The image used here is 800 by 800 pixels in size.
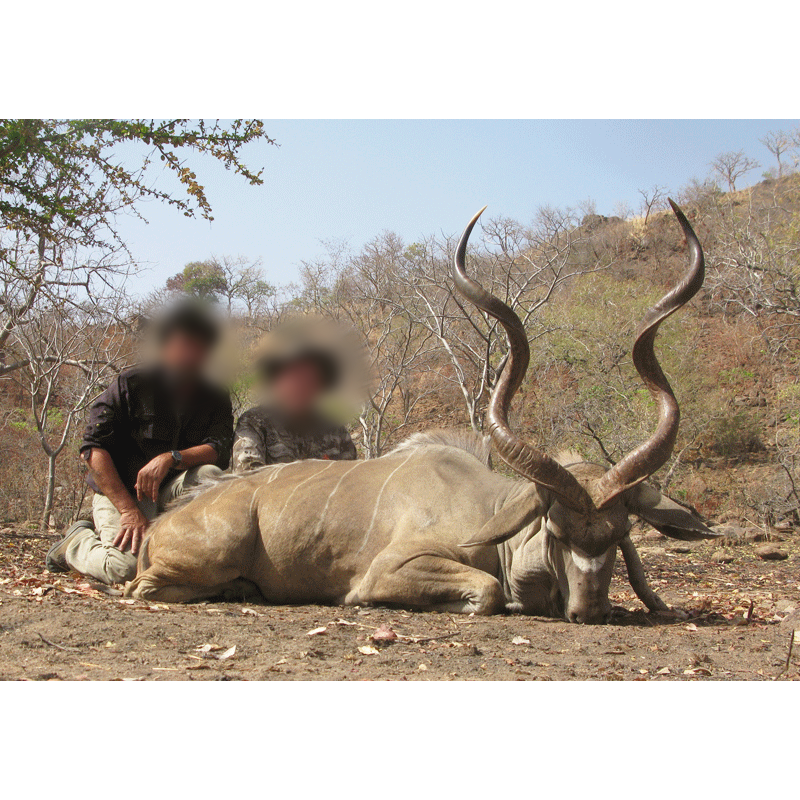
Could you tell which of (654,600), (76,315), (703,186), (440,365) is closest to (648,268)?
(703,186)

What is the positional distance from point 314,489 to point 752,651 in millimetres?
2508

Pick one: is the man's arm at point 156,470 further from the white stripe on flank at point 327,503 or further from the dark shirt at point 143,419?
the white stripe on flank at point 327,503

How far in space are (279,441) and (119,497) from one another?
4.17 feet

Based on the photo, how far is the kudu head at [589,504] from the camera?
380 centimetres

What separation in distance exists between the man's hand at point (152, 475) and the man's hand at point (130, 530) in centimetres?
13

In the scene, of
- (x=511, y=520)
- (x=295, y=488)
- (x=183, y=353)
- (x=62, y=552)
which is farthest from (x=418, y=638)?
(x=62, y=552)

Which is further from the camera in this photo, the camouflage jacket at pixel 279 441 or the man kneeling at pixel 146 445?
the camouflage jacket at pixel 279 441

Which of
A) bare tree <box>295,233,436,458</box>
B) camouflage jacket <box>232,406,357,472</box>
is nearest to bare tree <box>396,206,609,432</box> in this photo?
bare tree <box>295,233,436,458</box>

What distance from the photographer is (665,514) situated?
3988 millimetres

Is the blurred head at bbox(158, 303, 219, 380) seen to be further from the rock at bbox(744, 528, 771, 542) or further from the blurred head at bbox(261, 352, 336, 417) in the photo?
the rock at bbox(744, 528, 771, 542)

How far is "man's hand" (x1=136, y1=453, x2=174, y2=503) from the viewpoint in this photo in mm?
4941

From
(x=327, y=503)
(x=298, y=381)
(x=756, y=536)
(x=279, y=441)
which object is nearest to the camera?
(x=327, y=503)

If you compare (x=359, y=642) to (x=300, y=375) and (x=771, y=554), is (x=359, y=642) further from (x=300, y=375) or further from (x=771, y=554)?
(x=771, y=554)

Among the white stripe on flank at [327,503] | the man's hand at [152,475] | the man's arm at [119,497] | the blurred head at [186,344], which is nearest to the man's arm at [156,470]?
the man's hand at [152,475]
